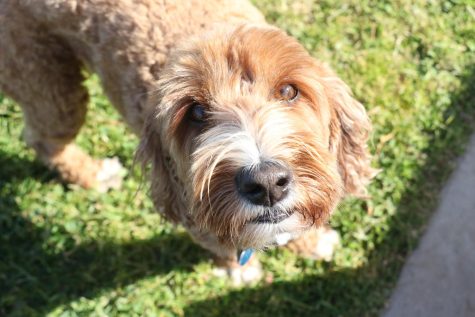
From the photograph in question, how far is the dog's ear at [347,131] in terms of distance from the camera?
301 cm

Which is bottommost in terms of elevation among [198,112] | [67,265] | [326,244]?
[67,265]

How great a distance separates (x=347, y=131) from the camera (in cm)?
313

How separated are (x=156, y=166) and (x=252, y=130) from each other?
2.77ft

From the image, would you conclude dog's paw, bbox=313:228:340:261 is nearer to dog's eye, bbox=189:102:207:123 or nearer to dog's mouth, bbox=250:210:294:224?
dog's mouth, bbox=250:210:294:224

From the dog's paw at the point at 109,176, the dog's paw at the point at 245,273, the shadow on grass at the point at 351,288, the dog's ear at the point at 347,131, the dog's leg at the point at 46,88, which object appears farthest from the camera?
the dog's paw at the point at 109,176

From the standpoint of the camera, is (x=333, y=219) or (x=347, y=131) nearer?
(x=347, y=131)

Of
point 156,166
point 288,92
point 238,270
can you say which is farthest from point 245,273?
point 288,92

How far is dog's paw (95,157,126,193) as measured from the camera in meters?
4.83

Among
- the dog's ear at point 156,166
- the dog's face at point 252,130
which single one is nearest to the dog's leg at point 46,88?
the dog's ear at point 156,166

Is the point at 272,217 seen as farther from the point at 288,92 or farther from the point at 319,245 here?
the point at 319,245

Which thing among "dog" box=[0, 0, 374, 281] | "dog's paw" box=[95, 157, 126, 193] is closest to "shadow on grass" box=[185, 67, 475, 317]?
"dog" box=[0, 0, 374, 281]

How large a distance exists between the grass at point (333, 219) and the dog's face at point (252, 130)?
154cm

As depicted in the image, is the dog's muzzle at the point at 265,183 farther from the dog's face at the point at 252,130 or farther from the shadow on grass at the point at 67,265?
the shadow on grass at the point at 67,265

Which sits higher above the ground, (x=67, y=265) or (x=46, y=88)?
(x=46, y=88)
